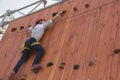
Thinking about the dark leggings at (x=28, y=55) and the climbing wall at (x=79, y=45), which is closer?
the climbing wall at (x=79, y=45)

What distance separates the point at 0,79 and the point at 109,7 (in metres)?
2.34

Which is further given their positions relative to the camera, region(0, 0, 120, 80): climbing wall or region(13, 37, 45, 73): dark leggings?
region(13, 37, 45, 73): dark leggings

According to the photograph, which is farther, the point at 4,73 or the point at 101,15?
the point at 4,73

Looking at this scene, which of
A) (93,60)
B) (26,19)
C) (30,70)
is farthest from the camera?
(26,19)

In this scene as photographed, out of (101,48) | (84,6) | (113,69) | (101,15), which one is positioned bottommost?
(113,69)

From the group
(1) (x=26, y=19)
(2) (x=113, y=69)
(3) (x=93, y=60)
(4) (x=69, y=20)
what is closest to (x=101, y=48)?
(3) (x=93, y=60)

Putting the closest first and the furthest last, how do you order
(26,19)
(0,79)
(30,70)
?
(30,70)
(0,79)
(26,19)

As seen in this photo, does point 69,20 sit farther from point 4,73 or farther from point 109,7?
point 4,73

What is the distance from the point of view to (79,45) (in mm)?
4465

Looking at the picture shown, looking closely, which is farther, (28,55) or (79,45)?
(28,55)

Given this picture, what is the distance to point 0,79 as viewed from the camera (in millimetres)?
5359

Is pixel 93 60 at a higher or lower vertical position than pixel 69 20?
lower

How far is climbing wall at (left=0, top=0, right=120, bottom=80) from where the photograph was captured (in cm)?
390

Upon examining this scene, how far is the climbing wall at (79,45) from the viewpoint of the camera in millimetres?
3896
